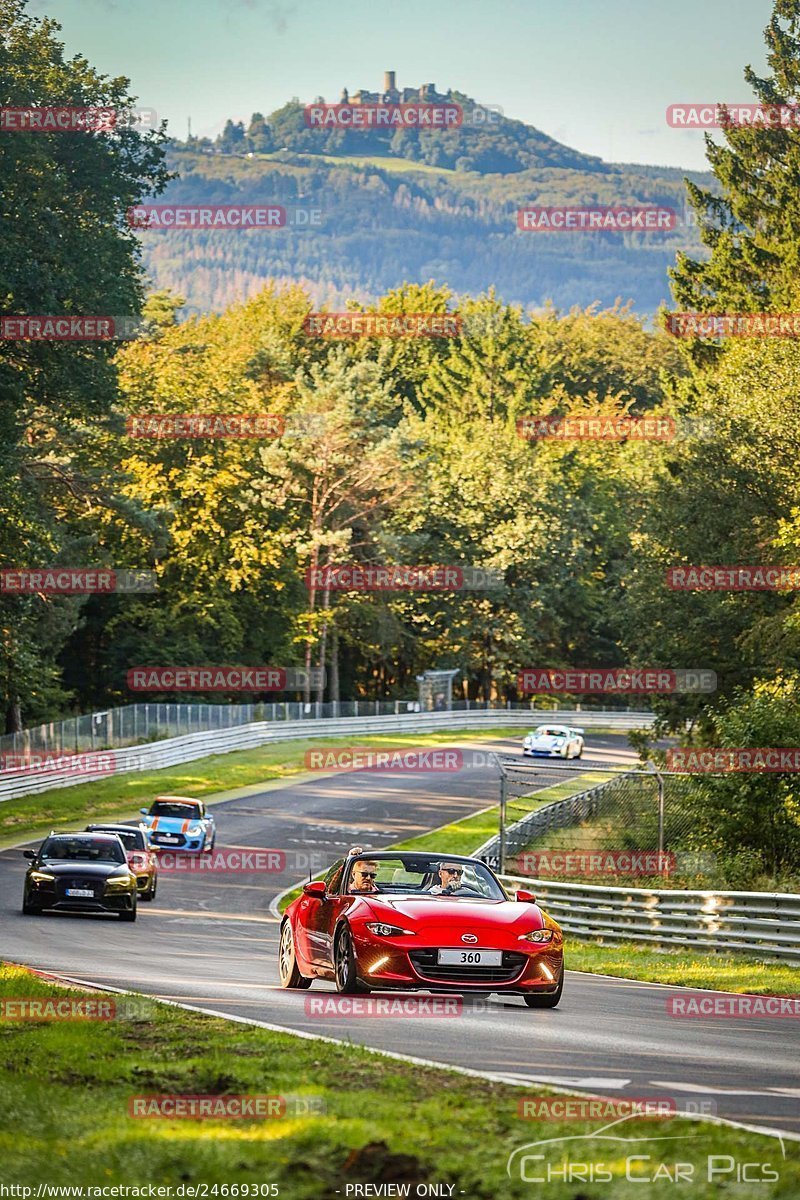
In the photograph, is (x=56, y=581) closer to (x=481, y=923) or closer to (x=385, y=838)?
(x=385, y=838)

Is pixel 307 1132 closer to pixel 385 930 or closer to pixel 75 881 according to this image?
pixel 385 930

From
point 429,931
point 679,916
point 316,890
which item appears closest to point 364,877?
point 316,890

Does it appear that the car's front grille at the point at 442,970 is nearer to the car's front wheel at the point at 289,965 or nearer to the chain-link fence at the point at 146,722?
the car's front wheel at the point at 289,965

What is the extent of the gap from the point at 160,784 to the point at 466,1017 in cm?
4276

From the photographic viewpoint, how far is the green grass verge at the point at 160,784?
46625 mm

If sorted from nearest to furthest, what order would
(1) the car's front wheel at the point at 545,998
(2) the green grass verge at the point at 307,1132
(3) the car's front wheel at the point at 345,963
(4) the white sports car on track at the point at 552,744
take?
(2) the green grass verge at the point at 307,1132
(3) the car's front wheel at the point at 345,963
(1) the car's front wheel at the point at 545,998
(4) the white sports car on track at the point at 552,744

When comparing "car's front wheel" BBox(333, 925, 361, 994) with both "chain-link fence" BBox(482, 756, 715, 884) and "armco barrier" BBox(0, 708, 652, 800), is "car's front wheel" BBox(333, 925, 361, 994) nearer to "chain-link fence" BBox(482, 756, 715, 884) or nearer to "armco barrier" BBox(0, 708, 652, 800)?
"chain-link fence" BBox(482, 756, 715, 884)

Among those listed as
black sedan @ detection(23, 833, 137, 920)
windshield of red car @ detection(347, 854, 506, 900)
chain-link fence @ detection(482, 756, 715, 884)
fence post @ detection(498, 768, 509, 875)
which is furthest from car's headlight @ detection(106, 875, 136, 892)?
windshield of red car @ detection(347, 854, 506, 900)

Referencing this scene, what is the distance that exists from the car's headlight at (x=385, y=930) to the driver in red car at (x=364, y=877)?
2.72 ft

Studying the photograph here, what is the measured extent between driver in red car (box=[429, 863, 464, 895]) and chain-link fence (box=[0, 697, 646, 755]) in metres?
35.5

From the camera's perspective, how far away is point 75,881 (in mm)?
25750

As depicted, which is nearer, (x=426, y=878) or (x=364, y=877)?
(x=364, y=877)

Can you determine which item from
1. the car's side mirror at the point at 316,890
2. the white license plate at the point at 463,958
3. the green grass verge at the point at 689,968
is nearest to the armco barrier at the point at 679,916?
the green grass verge at the point at 689,968

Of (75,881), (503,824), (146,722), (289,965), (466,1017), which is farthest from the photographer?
(146,722)
